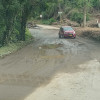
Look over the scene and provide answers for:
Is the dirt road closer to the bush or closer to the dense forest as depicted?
the dense forest

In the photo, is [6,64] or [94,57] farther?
[94,57]

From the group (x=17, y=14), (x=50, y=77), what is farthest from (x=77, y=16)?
(x=50, y=77)

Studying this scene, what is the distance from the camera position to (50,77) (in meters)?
12.5

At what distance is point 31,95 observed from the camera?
9.79 metres

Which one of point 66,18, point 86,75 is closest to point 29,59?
point 86,75

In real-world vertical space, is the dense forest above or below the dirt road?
above

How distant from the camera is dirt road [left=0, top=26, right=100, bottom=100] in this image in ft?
32.1

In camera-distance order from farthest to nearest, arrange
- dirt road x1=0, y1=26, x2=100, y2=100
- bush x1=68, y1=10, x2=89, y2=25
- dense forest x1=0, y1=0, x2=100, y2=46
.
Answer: bush x1=68, y1=10, x2=89, y2=25 → dense forest x1=0, y1=0, x2=100, y2=46 → dirt road x1=0, y1=26, x2=100, y2=100

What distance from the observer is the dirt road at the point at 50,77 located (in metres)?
9.78

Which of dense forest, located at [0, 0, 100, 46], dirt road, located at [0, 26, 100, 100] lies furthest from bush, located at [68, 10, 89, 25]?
dirt road, located at [0, 26, 100, 100]

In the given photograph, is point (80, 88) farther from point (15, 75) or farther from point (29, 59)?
point (29, 59)

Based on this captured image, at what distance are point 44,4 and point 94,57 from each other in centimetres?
1093

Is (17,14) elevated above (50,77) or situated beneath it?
elevated above

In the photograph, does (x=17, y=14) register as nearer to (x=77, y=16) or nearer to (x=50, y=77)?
(x=50, y=77)
